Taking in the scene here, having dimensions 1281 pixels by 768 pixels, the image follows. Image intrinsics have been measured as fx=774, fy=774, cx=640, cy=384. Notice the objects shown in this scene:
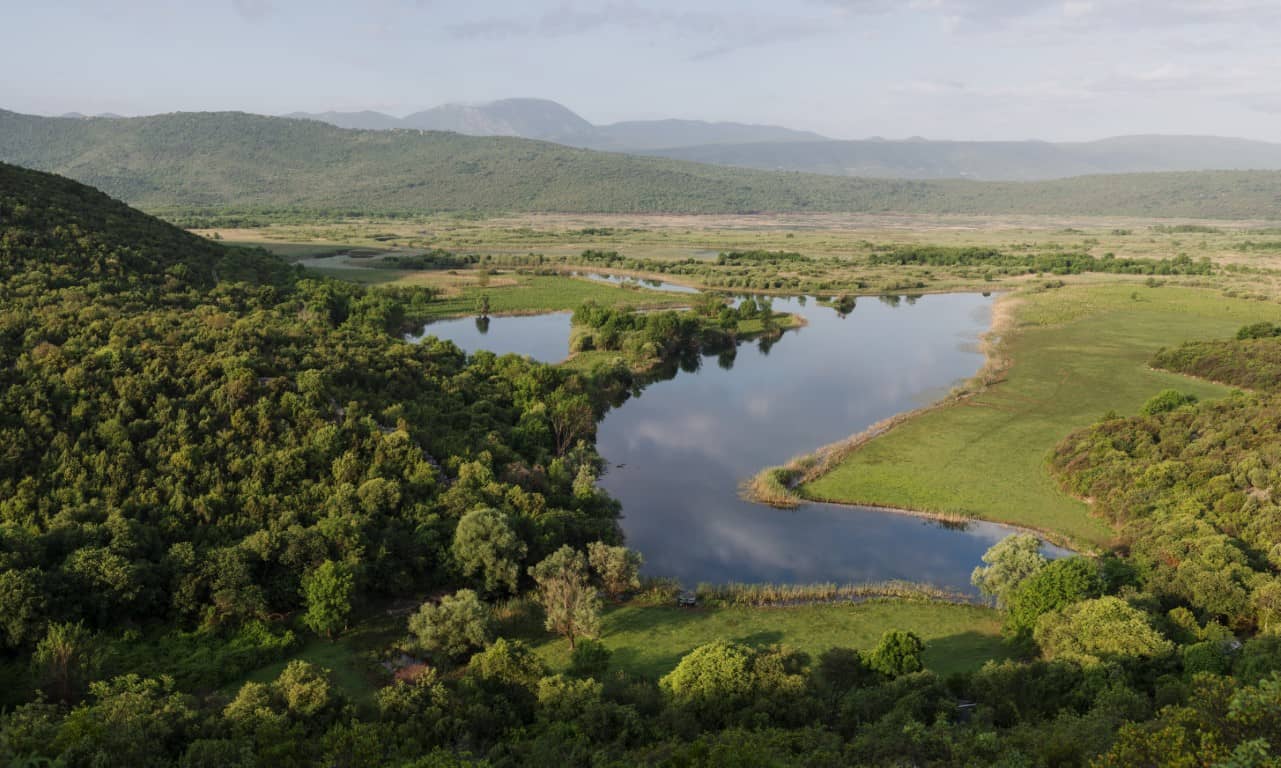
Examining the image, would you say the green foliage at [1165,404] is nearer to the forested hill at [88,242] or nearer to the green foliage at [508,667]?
the green foliage at [508,667]

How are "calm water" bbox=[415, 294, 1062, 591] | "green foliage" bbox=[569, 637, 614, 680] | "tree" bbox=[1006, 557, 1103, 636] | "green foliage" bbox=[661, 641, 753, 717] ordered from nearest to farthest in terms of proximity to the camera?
"green foliage" bbox=[661, 641, 753, 717], "green foliage" bbox=[569, 637, 614, 680], "tree" bbox=[1006, 557, 1103, 636], "calm water" bbox=[415, 294, 1062, 591]

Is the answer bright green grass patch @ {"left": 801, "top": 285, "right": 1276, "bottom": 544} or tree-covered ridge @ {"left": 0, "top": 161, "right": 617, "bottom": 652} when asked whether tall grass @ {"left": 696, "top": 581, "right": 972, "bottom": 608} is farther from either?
bright green grass patch @ {"left": 801, "top": 285, "right": 1276, "bottom": 544}

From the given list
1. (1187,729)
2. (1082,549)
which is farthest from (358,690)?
(1082,549)

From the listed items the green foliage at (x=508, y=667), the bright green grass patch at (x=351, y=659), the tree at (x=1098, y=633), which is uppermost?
the tree at (x=1098, y=633)

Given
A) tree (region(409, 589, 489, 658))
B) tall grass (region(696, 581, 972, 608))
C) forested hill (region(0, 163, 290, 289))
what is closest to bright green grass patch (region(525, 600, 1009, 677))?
tall grass (region(696, 581, 972, 608))

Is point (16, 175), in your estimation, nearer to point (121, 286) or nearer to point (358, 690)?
point (121, 286)

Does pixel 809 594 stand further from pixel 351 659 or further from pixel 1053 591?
pixel 351 659

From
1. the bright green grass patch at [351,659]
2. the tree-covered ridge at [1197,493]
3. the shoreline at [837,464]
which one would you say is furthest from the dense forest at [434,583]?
the shoreline at [837,464]
